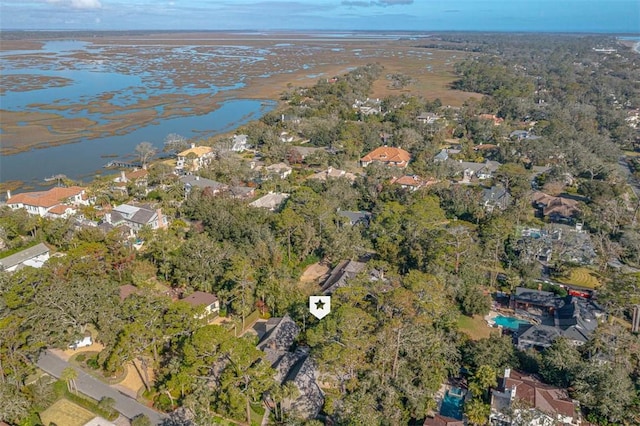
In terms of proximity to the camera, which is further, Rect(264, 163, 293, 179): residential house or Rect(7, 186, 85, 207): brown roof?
Rect(264, 163, 293, 179): residential house

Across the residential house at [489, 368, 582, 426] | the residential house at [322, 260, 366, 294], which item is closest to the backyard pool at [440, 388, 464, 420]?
the residential house at [489, 368, 582, 426]

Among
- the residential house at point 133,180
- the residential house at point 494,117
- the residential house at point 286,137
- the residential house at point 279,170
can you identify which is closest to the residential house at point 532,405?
the residential house at point 279,170

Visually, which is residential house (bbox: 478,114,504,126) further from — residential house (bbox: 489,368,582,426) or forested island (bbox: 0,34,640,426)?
residential house (bbox: 489,368,582,426)

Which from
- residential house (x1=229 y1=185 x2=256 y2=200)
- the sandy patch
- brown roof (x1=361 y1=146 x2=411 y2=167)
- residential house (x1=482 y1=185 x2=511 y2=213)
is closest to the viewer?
the sandy patch

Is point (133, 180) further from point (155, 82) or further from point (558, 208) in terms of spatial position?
point (155, 82)

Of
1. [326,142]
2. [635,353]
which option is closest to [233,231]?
[635,353]

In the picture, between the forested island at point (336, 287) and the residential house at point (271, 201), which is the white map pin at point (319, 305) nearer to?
the forested island at point (336, 287)

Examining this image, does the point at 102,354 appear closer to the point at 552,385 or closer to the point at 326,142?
the point at 552,385
